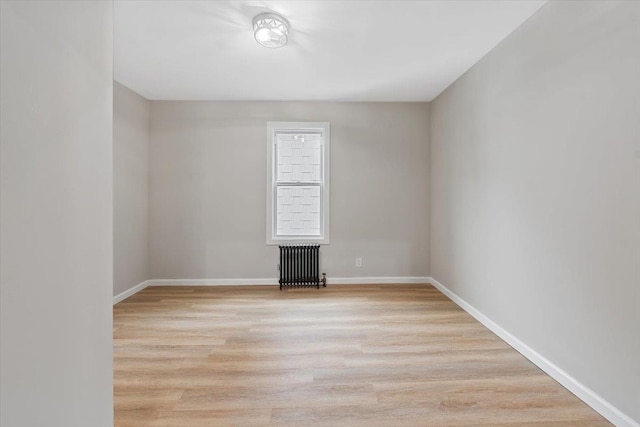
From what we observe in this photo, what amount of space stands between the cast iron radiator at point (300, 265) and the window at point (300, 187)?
0.13 meters

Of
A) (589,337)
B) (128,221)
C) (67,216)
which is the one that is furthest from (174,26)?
(589,337)

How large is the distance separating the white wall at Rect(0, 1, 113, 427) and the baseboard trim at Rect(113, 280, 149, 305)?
289 cm

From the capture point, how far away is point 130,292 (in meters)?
4.04

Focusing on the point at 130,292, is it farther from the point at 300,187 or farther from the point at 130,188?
the point at 300,187

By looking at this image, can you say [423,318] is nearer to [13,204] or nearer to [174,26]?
[13,204]

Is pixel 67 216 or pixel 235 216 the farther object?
pixel 235 216

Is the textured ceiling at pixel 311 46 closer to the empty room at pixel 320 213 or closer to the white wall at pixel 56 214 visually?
the empty room at pixel 320 213

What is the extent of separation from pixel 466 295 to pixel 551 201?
1.62 meters

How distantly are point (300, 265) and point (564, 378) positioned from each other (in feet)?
10.0

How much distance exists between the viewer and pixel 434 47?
2.91m

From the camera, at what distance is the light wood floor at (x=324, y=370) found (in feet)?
5.95

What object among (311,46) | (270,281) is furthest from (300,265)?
(311,46)

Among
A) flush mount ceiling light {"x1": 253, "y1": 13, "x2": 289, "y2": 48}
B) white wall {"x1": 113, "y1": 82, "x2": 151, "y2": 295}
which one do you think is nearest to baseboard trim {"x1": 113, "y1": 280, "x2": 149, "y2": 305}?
white wall {"x1": 113, "y1": 82, "x2": 151, "y2": 295}

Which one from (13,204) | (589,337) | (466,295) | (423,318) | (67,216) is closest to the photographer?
(13,204)
